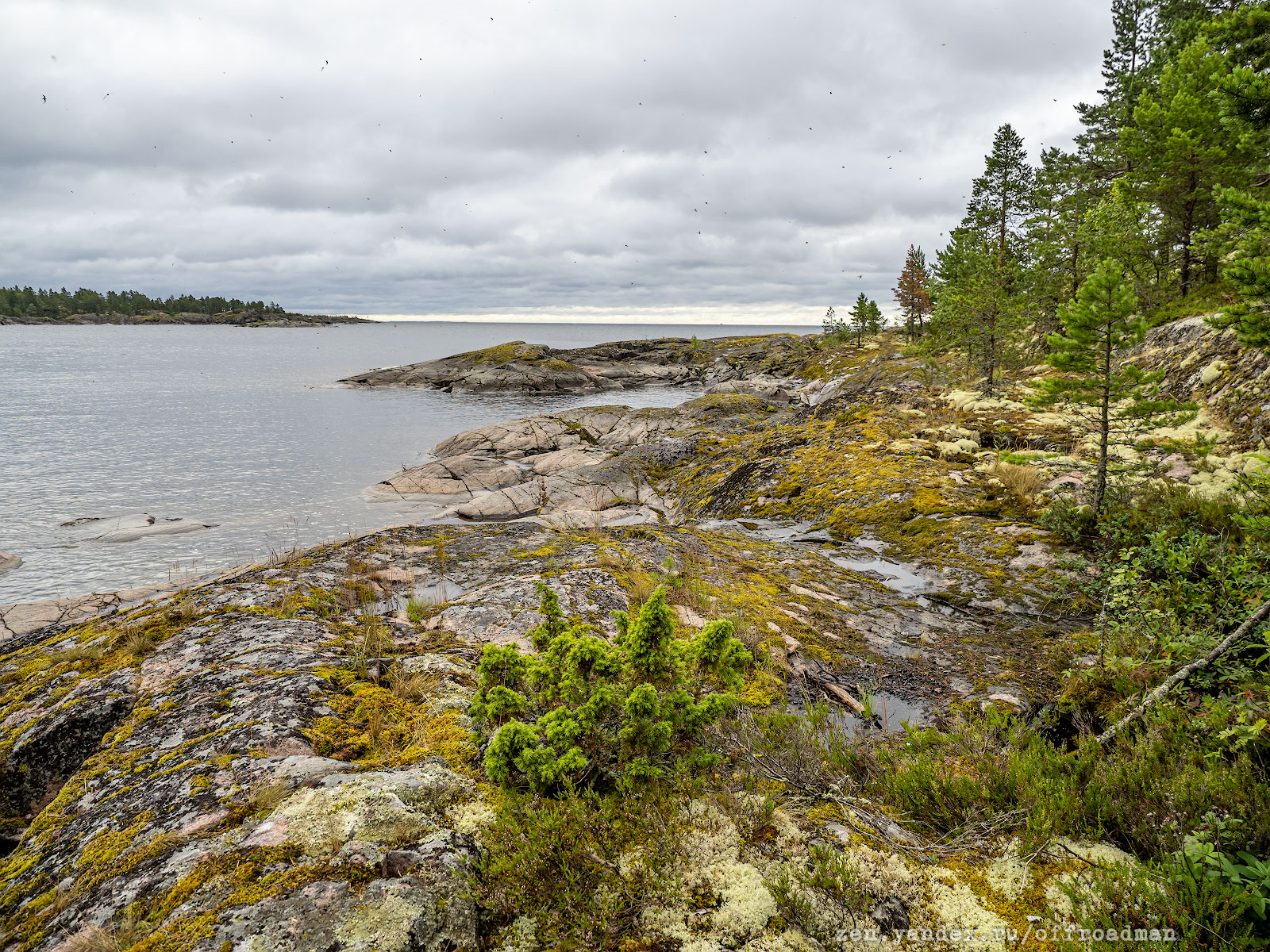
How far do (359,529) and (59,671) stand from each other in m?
14.5

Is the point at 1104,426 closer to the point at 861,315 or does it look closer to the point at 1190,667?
the point at 1190,667

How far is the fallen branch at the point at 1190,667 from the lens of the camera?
13.1 ft

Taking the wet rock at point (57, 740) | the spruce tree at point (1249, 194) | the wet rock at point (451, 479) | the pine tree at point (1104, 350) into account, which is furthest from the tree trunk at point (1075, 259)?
the wet rock at point (57, 740)

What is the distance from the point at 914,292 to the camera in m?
72.2

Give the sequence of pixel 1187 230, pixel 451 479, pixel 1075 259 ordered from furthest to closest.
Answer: pixel 451 479
pixel 1187 230
pixel 1075 259

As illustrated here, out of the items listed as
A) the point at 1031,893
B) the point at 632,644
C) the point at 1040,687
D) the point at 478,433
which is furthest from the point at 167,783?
the point at 478,433

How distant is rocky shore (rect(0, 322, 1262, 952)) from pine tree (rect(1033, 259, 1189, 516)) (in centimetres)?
155

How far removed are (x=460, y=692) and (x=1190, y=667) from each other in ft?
20.4

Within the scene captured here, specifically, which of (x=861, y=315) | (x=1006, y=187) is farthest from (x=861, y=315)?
(x=1006, y=187)

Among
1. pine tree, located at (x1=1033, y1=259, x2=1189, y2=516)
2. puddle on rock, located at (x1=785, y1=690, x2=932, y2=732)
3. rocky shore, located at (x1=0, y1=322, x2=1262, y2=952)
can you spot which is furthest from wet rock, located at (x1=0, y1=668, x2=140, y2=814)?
pine tree, located at (x1=1033, y1=259, x2=1189, y2=516)

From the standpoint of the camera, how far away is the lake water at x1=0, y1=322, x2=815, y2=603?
17.9 m

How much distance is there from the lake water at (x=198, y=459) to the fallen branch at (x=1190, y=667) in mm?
17652

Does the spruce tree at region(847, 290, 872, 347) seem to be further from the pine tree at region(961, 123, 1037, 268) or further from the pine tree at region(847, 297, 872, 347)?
the pine tree at region(961, 123, 1037, 268)

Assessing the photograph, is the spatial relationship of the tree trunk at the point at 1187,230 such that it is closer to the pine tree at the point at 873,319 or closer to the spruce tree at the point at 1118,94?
the spruce tree at the point at 1118,94
